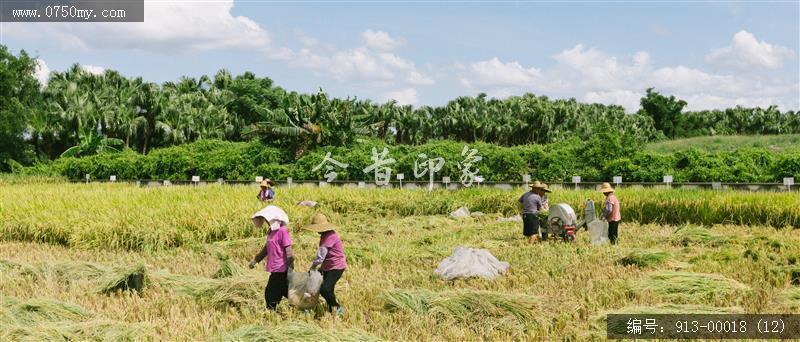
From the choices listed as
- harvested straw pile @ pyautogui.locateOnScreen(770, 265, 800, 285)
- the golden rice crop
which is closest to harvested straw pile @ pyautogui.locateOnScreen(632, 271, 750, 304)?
harvested straw pile @ pyautogui.locateOnScreen(770, 265, 800, 285)

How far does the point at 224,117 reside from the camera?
4841 cm

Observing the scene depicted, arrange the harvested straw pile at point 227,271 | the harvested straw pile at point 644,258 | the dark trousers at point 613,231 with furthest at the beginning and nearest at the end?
the dark trousers at point 613,231, the harvested straw pile at point 644,258, the harvested straw pile at point 227,271

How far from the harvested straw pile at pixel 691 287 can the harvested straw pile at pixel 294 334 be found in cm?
310

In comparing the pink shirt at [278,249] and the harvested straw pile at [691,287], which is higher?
the pink shirt at [278,249]

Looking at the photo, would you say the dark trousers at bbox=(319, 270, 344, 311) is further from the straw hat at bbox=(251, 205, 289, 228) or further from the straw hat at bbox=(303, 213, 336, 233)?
the straw hat at bbox=(251, 205, 289, 228)

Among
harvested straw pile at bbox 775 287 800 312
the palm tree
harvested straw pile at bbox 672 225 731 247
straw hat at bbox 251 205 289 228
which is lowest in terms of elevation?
harvested straw pile at bbox 775 287 800 312

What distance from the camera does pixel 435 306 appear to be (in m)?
5.71

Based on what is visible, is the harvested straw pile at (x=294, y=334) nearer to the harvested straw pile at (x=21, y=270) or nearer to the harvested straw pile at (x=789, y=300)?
the harvested straw pile at (x=789, y=300)

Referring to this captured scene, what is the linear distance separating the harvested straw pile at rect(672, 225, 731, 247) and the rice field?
33mm

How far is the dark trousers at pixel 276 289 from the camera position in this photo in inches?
228

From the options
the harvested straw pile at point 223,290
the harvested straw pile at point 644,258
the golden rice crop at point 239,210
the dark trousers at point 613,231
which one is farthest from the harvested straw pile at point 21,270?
the dark trousers at point 613,231

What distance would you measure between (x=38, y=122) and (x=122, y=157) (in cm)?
1176

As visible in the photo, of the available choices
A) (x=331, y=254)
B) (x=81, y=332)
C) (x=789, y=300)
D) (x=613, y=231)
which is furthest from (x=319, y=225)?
(x=613, y=231)

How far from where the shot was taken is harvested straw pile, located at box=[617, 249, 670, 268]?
26.7 ft
